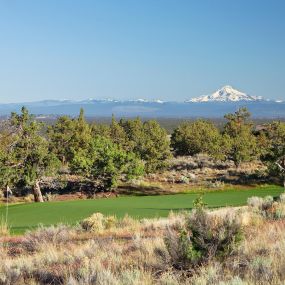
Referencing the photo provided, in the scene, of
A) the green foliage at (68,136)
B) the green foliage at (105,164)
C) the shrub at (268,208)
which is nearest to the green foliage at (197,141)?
the green foliage at (68,136)

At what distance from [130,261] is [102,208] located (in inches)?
465

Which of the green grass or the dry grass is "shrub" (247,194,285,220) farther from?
the green grass

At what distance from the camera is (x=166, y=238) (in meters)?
8.60

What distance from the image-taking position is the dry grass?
7.07 metres

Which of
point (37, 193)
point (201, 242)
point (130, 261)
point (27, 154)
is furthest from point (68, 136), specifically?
point (201, 242)

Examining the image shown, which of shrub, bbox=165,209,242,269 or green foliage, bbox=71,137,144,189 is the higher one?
shrub, bbox=165,209,242,269

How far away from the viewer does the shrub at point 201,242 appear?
8203mm

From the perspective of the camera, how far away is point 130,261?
9055mm

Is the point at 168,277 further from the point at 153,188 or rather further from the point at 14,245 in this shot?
the point at 153,188

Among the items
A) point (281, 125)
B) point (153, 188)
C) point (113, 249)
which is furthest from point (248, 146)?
point (113, 249)

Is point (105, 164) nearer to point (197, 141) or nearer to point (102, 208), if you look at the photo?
point (102, 208)

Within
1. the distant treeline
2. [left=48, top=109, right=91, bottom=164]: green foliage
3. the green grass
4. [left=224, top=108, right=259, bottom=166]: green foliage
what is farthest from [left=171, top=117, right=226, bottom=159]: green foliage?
the green grass

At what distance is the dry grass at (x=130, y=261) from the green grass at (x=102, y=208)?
13.0 ft

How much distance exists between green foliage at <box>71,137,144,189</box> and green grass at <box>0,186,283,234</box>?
14.1 metres
